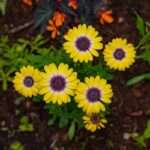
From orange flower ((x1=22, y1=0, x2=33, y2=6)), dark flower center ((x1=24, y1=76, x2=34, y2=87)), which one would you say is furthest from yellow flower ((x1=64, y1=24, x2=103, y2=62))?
orange flower ((x1=22, y1=0, x2=33, y2=6))

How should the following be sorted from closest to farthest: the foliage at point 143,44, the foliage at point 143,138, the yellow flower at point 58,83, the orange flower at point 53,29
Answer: the yellow flower at point 58,83, the foliage at point 143,138, the foliage at point 143,44, the orange flower at point 53,29

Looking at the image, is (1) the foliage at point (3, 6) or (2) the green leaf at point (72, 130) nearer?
(2) the green leaf at point (72, 130)

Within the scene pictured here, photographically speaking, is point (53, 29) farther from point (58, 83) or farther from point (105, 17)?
point (58, 83)

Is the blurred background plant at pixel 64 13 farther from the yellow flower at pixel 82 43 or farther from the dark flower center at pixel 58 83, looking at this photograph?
the dark flower center at pixel 58 83

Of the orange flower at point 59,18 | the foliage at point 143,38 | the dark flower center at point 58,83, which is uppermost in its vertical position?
the orange flower at point 59,18

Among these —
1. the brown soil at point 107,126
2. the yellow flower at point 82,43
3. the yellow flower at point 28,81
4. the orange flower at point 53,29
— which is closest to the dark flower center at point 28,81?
the yellow flower at point 28,81

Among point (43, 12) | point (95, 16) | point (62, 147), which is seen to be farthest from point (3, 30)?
point (62, 147)
